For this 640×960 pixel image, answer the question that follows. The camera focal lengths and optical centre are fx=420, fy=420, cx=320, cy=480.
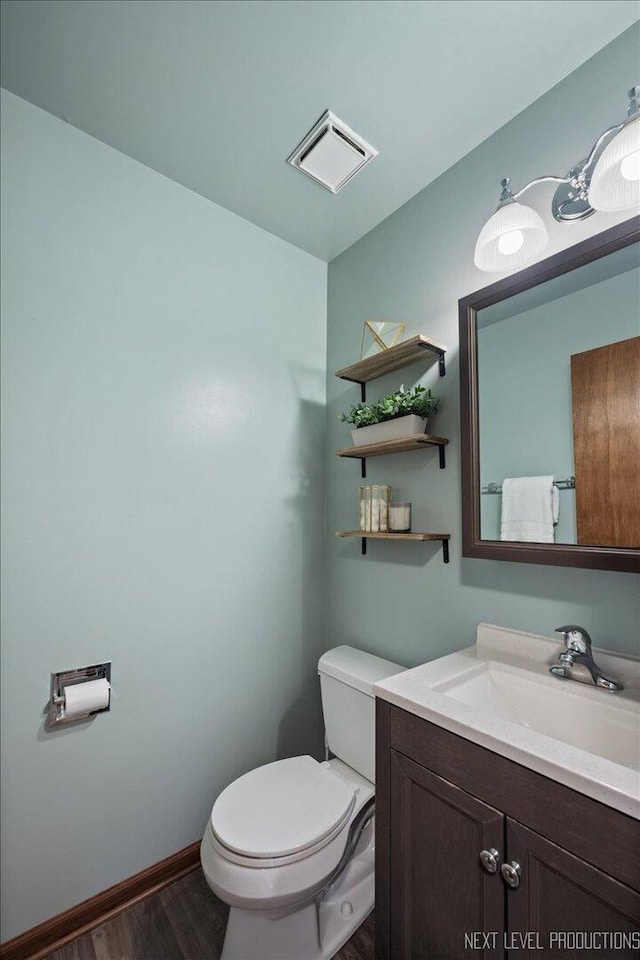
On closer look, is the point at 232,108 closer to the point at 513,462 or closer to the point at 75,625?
the point at 513,462

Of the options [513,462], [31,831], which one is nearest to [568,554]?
[513,462]

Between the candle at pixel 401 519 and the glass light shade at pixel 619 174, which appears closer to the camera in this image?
the glass light shade at pixel 619 174

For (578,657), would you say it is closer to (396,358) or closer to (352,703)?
(352,703)

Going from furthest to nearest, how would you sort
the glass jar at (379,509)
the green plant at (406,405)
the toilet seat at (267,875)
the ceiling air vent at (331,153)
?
the glass jar at (379,509)
the green plant at (406,405)
the ceiling air vent at (331,153)
the toilet seat at (267,875)

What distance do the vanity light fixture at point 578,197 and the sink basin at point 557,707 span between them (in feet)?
3.91

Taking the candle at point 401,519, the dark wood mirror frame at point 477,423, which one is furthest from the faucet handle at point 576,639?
the candle at point 401,519

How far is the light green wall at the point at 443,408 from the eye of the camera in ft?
3.79

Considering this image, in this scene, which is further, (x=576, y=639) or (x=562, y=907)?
(x=576, y=639)

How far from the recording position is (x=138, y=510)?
150 cm

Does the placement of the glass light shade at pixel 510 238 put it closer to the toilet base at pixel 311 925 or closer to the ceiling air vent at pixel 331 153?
the ceiling air vent at pixel 331 153

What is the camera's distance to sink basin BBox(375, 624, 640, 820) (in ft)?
2.38

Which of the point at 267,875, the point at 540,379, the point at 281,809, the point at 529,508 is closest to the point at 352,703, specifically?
the point at 281,809

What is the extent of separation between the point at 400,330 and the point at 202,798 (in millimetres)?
1968

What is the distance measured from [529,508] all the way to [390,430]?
1.83ft
